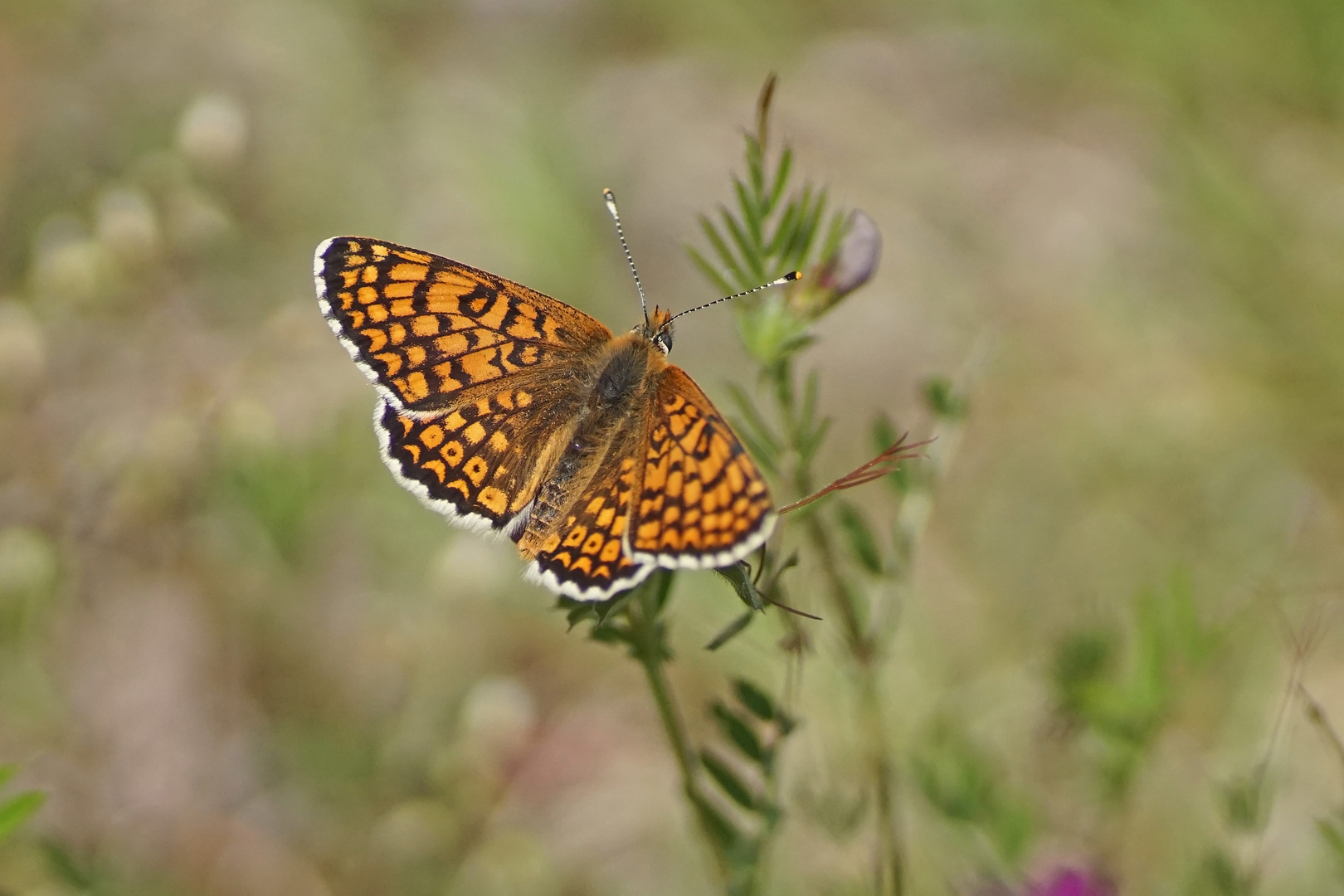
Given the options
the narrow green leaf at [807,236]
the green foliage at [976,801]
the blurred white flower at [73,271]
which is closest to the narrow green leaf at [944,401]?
the narrow green leaf at [807,236]

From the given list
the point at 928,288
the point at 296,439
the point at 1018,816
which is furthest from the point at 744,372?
the point at 1018,816

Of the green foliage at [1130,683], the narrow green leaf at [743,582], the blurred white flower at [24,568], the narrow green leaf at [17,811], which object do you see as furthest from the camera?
the blurred white flower at [24,568]

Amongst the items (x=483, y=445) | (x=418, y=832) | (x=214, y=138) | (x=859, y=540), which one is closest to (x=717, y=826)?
(x=859, y=540)

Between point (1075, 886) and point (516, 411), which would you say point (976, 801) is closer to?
point (1075, 886)

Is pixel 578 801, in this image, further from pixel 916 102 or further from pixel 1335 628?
pixel 916 102

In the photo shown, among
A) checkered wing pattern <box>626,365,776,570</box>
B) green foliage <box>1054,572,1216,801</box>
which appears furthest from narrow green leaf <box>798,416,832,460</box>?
green foliage <box>1054,572,1216,801</box>

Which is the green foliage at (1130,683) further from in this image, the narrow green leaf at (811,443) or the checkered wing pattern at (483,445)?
the checkered wing pattern at (483,445)

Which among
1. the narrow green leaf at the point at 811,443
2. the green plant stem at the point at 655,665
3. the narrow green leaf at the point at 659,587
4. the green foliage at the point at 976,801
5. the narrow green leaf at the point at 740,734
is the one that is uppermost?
the narrow green leaf at the point at 811,443

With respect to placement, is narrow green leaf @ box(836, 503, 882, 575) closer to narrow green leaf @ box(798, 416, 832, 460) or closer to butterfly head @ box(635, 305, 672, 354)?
narrow green leaf @ box(798, 416, 832, 460)
